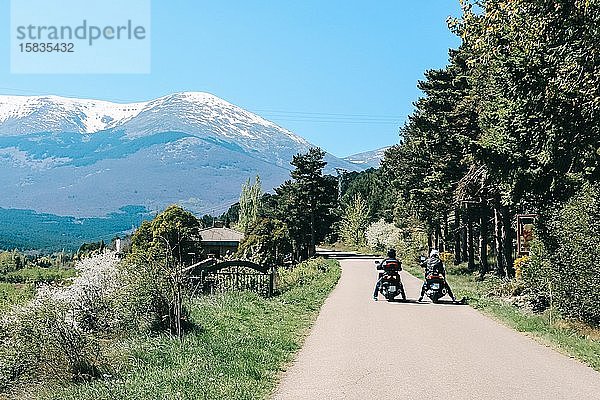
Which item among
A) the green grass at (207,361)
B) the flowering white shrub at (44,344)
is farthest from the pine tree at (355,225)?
the flowering white shrub at (44,344)

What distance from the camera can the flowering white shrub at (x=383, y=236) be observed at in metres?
68.0

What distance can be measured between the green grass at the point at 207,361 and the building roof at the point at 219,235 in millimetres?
55918

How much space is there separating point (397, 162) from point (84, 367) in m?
51.8

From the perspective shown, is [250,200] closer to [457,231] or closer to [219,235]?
[219,235]

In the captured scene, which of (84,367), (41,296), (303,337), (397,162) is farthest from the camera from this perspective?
(397,162)

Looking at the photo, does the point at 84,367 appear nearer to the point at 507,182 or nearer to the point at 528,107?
the point at 528,107

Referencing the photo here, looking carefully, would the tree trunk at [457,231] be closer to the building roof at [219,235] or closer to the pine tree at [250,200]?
the building roof at [219,235]

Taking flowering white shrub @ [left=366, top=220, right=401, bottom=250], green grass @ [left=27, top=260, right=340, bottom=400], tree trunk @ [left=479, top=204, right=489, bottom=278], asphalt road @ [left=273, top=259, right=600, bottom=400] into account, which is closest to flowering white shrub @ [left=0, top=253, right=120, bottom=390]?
green grass @ [left=27, top=260, right=340, bottom=400]

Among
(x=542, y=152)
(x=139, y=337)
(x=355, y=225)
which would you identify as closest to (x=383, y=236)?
(x=355, y=225)

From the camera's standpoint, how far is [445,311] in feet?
60.4

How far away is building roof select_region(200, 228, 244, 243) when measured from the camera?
7206 centimetres

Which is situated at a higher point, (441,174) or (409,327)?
(441,174)

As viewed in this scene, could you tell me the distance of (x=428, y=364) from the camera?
10.5 metres

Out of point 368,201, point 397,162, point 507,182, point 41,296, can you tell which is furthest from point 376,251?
point 41,296
